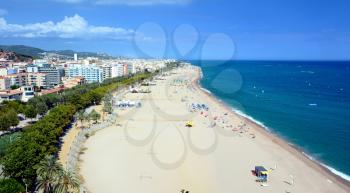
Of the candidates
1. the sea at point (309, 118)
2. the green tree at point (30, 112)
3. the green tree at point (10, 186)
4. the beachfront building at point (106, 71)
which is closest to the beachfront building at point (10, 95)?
the green tree at point (30, 112)

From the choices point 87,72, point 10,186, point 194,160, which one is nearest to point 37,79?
point 87,72

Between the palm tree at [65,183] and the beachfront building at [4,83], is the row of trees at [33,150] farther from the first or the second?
the beachfront building at [4,83]

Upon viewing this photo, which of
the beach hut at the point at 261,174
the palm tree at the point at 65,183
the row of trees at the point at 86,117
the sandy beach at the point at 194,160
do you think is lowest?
the sandy beach at the point at 194,160

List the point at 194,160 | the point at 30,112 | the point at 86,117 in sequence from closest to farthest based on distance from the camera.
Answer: the point at 194,160, the point at 86,117, the point at 30,112

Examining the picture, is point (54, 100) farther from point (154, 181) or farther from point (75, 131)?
point (154, 181)

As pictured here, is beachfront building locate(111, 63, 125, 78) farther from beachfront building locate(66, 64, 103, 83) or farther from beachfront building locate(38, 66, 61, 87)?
beachfront building locate(38, 66, 61, 87)

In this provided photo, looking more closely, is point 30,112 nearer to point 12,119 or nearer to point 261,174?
point 12,119

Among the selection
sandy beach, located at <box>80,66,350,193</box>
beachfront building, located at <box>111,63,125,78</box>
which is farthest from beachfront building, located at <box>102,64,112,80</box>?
sandy beach, located at <box>80,66,350,193</box>
